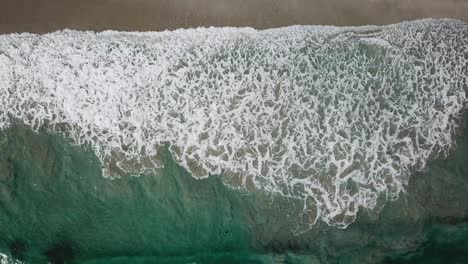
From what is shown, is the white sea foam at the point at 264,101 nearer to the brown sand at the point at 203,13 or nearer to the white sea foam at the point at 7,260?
the brown sand at the point at 203,13

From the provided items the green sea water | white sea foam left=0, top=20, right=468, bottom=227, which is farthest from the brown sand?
the green sea water

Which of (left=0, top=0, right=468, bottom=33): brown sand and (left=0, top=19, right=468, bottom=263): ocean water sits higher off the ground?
(left=0, top=0, right=468, bottom=33): brown sand

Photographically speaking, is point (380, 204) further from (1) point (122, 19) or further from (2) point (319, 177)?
(1) point (122, 19)

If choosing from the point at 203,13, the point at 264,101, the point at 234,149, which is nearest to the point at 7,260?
the point at 234,149

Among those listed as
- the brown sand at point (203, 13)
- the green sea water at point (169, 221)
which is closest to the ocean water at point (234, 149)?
the green sea water at point (169, 221)

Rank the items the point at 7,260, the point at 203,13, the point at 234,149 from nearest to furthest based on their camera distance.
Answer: the point at 7,260
the point at 234,149
the point at 203,13

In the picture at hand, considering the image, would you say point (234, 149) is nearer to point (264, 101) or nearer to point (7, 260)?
point (264, 101)

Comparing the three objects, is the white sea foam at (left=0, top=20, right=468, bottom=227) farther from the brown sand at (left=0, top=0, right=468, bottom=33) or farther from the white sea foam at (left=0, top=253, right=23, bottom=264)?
the white sea foam at (left=0, top=253, right=23, bottom=264)

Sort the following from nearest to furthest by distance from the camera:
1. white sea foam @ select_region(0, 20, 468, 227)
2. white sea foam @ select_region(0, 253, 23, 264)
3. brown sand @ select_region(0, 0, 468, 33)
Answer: white sea foam @ select_region(0, 253, 23, 264) → white sea foam @ select_region(0, 20, 468, 227) → brown sand @ select_region(0, 0, 468, 33)
